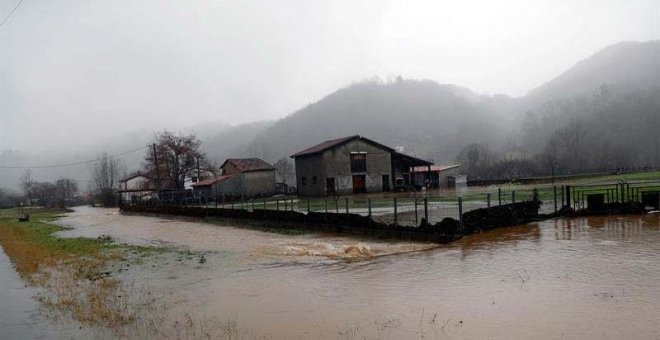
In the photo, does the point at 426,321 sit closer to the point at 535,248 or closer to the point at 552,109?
the point at 535,248

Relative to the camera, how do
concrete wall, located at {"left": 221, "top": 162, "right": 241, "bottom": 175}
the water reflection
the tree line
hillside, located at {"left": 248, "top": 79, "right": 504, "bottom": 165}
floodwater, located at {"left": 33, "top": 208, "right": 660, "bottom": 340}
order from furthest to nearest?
hillside, located at {"left": 248, "top": 79, "right": 504, "bottom": 165}, the tree line, concrete wall, located at {"left": 221, "top": 162, "right": 241, "bottom": 175}, the water reflection, floodwater, located at {"left": 33, "top": 208, "right": 660, "bottom": 340}

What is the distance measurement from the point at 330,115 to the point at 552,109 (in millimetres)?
72767

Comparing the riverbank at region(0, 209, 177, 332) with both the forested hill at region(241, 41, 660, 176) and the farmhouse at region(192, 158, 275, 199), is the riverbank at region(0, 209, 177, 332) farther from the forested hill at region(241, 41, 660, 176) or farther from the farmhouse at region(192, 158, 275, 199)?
the forested hill at region(241, 41, 660, 176)

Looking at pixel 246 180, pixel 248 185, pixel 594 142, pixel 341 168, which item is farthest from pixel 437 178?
pixel 594 142

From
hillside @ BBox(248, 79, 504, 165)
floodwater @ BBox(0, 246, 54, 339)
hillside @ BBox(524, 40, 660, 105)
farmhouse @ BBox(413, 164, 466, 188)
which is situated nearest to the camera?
floodwater @ BBox(0, 246, 54, 339)

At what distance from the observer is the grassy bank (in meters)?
10.3

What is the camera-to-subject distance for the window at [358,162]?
57.9m

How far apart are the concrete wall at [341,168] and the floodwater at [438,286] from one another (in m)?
36.5

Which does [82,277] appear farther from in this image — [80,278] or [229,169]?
[229,169]

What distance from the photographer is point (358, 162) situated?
5825 cm

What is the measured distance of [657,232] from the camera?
1673cm

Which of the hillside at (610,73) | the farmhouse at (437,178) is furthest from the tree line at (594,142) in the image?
the hillside at (610,73)

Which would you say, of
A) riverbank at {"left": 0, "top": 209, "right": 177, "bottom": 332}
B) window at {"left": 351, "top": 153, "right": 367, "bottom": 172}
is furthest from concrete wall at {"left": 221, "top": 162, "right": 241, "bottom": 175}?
riverbank at {"left": 0, "top": 209, "right": 177, "bottom": 332}

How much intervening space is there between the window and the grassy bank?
34891mm
